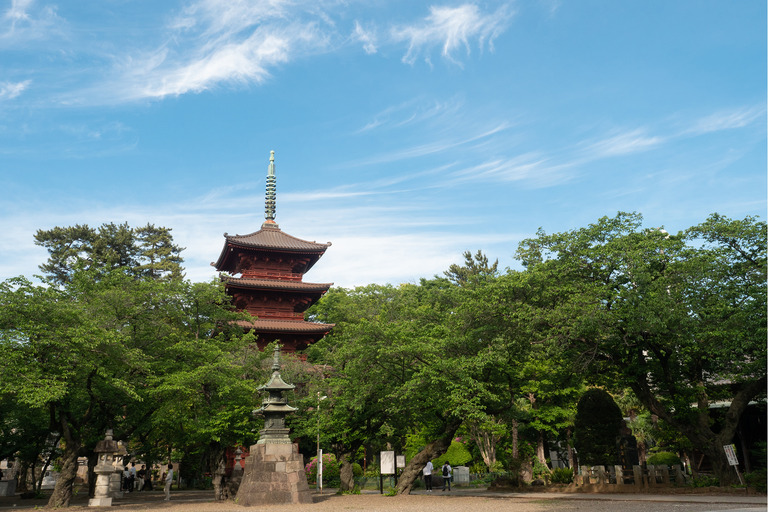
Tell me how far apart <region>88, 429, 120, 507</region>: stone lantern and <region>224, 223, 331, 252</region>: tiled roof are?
22.4m

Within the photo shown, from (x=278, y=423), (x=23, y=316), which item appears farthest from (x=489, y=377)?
(x=23, y=316)

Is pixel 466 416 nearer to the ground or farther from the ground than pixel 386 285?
nearer to the ground

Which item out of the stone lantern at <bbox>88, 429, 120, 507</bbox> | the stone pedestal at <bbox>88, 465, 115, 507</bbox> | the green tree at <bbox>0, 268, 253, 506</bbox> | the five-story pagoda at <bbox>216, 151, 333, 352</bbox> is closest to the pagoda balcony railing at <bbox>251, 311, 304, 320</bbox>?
the five-story pagoda at <bbox>216, 151, 333, 352</bbox>

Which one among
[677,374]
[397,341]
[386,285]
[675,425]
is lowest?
[675,425]

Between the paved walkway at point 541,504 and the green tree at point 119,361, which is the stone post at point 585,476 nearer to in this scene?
the paved walkway at point 541,504

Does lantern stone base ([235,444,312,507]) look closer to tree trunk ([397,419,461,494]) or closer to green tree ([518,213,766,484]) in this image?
tree trunk ([397,419,461,494])

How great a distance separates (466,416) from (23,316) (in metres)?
15.6

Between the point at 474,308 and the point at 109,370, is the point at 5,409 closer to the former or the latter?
the point at 109,370

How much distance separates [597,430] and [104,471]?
20.8m

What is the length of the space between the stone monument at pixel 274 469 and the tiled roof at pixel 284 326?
18.7m

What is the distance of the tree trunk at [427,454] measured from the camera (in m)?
25.0

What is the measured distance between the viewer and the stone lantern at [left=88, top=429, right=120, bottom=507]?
22511 millimetres

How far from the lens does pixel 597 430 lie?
26.4 meters

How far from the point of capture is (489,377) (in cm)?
2431
